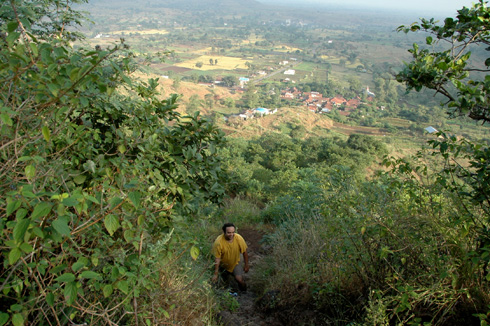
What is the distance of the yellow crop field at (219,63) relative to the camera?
5953 centimetres

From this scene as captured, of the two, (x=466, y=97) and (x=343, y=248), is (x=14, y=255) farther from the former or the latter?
(x=466, y=97)

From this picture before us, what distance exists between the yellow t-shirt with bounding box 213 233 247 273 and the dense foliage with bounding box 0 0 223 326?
3.45 ft

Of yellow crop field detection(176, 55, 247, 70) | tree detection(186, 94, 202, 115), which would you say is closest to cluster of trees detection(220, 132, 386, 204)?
tree detection(186, 94, 202, 115)

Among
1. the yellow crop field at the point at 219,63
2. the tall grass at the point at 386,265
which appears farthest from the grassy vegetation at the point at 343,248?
the yellow crop field at the point at 219,63

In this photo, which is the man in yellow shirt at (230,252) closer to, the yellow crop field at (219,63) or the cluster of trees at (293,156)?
the cluster of trees at (293,156)

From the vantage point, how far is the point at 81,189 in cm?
176

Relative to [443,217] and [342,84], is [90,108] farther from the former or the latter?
[342,84]

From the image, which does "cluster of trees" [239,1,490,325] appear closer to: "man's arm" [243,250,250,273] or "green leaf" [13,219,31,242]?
"man's arm" [243,250,250,273]

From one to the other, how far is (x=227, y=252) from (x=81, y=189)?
265 cm

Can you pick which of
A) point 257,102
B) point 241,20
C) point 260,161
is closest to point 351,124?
point 257,102

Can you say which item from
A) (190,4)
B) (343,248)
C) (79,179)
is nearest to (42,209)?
(79,179)

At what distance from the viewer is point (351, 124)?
118 feet

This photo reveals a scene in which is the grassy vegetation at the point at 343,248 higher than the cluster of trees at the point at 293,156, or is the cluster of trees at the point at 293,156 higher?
the grassy vegetation at the point at 343,248

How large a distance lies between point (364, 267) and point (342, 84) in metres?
53.4
